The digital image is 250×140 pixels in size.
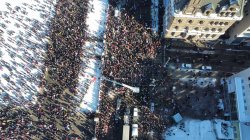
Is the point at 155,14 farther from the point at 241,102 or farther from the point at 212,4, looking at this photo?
the point at 241,102

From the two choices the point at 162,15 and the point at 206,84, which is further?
the point at 162,15

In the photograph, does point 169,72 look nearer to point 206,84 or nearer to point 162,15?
point 206,84

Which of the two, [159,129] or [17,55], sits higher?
[17,55]

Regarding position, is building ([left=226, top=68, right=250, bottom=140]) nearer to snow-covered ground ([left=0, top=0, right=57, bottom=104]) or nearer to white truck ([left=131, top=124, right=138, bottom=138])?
white truck ([left=131, top=124, right=138, bottom=138])

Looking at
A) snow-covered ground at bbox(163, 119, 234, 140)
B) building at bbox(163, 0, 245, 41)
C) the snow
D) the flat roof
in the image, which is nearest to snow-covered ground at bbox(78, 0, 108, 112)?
building at bbox(163, 0, 245, 41)

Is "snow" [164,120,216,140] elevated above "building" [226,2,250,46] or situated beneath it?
situated beneath

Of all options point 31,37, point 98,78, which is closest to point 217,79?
point 98,78

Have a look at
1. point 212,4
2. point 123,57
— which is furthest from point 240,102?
point 123,57
